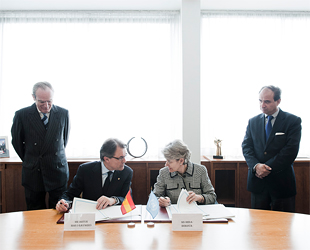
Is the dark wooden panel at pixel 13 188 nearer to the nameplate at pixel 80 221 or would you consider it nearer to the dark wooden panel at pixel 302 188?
the nameplate at pixel 80 221

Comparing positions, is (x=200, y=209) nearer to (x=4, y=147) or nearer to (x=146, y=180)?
(x=146, y=180)

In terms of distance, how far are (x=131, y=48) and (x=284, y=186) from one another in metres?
2.53

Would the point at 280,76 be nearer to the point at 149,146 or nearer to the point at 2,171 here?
the point at 149,146

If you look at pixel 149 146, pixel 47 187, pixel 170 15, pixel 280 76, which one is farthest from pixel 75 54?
pixel 280 76

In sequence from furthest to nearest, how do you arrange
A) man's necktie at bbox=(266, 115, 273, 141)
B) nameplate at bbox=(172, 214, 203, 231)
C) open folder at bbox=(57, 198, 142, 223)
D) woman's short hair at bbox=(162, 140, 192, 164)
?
man's necktie at bbox=(266, 115, 273, 141) < woman's short hair at bbox=(162, 140, 192, 164) < open folder at bbox=(57, 198, 142, 223) < nameplate at bbox=(172, 214, 203, 231)

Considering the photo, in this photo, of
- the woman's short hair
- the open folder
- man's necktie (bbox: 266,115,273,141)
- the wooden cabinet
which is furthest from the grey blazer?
the wooden cabinet

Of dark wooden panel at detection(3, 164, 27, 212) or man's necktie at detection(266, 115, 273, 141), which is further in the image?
dark wooden panel at detection(3, 164, 27, 212)

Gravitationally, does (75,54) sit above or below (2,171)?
above

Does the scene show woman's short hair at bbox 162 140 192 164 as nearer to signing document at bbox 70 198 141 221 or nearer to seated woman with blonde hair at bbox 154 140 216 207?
seated woman with blonde hair at bbox 154 140 216 207

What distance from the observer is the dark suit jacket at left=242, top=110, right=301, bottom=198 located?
2215 mm

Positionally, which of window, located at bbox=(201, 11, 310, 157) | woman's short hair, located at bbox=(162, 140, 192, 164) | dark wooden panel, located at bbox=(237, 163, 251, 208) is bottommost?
dark wooden panel, located at bbox=(237, 163, 251, 208)

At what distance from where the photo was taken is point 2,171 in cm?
291

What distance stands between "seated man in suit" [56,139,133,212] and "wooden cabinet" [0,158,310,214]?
973mm
